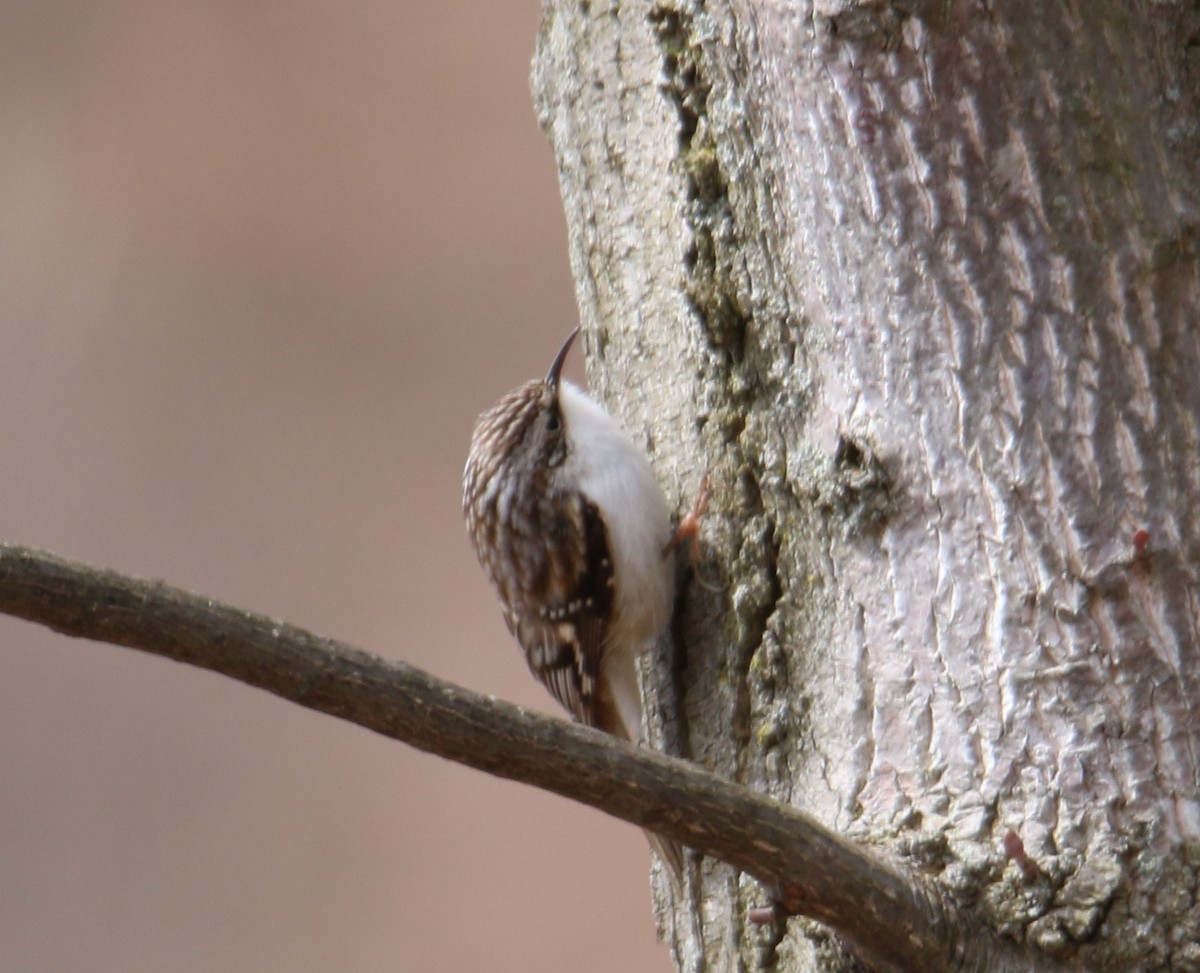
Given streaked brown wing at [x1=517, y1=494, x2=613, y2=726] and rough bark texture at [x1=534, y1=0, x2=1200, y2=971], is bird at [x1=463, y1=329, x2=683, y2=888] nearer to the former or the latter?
streaked brown wing at [x1=517, y1=494, x2=613, y2=726]

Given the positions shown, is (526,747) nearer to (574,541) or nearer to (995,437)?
(995,437)

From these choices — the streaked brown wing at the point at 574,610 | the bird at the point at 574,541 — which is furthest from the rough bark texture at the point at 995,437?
the streaked brown wing at the point at 574,610

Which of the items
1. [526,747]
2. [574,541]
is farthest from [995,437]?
[574,541]

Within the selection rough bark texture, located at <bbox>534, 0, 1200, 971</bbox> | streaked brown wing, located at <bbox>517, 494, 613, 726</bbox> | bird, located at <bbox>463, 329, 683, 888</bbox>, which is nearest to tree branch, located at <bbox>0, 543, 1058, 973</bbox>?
rough bark texture, located at <bbox>534, 0, 1200, 971</bbox>

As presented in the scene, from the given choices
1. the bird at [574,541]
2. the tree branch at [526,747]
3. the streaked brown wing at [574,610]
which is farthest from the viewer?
the streaked brown wing at [574,610]

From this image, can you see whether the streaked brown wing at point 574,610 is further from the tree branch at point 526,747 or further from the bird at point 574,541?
the tree branch at point 526,747

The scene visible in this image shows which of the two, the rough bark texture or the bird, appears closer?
the rough bark texture

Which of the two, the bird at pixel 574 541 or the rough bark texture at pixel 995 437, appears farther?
the bird at pixel 574 541
